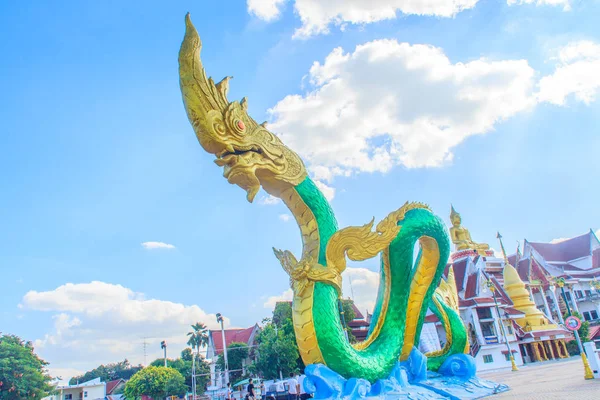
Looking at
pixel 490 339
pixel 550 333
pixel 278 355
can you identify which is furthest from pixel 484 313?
pixel 278 355

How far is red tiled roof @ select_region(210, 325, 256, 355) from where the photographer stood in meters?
34.9

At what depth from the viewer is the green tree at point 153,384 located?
25.9m

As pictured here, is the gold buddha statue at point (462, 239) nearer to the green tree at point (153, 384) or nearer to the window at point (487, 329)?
the window at point (487, 329)

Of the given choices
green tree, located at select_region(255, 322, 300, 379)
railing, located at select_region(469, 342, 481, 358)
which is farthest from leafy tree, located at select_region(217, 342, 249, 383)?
railing, located at select_region(469, 342, 481, 358)

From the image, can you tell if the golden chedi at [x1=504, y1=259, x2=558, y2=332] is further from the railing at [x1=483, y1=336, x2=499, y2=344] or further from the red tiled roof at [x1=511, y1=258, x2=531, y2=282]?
the red tiled roof at [x1=511, y1=258, x2=531, y2=282]

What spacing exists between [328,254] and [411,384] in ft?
8.21

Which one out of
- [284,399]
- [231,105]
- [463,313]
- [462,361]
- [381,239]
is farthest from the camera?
[463,313]

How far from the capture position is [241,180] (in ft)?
19.0

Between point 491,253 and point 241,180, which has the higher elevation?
point 491,253

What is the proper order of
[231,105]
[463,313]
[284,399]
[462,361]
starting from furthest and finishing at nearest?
[463,313]
[284,399]
[462,361]
[231,105]

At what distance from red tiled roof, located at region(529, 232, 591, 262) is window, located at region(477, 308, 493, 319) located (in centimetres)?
1754

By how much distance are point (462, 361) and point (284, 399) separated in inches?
281

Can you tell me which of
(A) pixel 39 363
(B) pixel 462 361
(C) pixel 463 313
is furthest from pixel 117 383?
(B) pixel 462 361

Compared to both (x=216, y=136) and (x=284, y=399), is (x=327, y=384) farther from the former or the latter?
(x=284, y=399)
